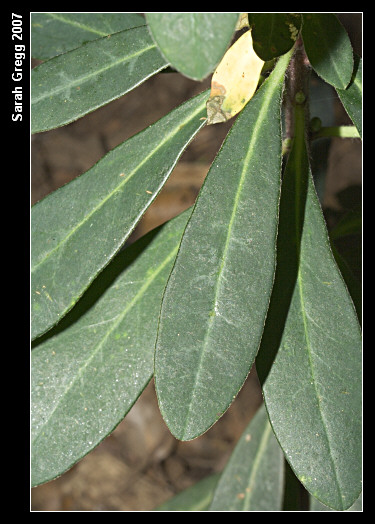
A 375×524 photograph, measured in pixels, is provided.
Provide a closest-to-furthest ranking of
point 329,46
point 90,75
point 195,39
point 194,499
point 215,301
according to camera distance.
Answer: point 195,39
point 215,301
point 329,46
point 90,75
point 194,499

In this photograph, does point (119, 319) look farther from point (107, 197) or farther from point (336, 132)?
point (336, 132)

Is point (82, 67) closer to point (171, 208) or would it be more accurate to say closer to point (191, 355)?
point (191, 355)

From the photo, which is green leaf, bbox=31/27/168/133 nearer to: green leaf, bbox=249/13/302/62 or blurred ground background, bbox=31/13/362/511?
green leaf, bbox=249/13/302/62

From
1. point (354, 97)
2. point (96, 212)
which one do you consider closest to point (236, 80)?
point (354, 97)

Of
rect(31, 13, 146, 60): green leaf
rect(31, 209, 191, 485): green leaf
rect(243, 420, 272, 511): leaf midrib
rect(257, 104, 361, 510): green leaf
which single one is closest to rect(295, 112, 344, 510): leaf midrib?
rect(257, 104, 361, 510): green leaf

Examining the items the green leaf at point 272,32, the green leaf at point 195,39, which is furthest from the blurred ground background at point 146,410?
the green leaf at point 195,39

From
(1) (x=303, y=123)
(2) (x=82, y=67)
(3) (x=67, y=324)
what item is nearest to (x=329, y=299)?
(1) (x=303, y=123)

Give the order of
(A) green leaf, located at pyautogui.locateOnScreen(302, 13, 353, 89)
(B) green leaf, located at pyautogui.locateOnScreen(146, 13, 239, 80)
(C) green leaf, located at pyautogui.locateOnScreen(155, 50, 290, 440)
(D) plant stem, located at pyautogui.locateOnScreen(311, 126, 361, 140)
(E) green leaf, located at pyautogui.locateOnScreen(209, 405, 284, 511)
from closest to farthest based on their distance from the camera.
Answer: (B) green leaf, located at pyautogui.locateOnScreen(146, 13, 239, 80) < (C) green leaf, located at pyautogui.locateOnScreen(155, 50, 290, 440) < (A) green leaf, located at pyautogui.locateOnScreen(302, 13, 353, 89) < (D) plant stem, located at pyautogui.locateOnScreen(311, 126, 361, 140) < (E) green leaf, located at pyautogui.locateOnScreen(209, 405, 284, 511)
